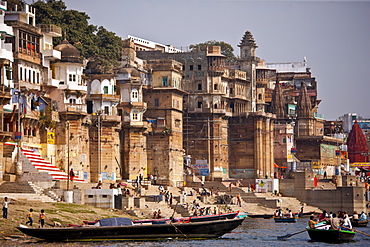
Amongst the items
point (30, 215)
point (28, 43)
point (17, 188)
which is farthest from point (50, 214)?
point (28, 43)

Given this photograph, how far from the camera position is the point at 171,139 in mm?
106375

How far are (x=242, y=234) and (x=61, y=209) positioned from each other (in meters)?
Answer: 13.8

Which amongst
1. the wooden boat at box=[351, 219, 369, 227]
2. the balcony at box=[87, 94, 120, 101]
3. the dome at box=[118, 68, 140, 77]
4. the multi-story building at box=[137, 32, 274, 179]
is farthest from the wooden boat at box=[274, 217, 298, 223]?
the multi-story building at box=[137, 32, 274, 179]

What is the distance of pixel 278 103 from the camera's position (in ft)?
446

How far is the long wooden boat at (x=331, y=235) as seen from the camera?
209ft

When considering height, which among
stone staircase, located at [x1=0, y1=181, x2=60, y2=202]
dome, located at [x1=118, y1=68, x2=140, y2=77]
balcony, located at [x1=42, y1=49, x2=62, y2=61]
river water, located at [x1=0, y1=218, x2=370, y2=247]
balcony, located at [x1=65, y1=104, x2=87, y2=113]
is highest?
balcony, located at [x1=42, y1=49, x2=62, y2=61]

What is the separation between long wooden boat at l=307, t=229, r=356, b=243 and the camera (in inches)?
2505

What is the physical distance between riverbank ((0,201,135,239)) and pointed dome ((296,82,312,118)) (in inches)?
2746

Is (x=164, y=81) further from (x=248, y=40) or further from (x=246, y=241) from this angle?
(x=246, y=241)

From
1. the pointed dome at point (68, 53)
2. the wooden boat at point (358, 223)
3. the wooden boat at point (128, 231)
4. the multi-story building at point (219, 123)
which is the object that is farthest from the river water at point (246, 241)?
the multi-story building at point (219, 123)

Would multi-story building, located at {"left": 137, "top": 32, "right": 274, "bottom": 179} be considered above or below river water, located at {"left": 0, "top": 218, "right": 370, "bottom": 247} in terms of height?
above

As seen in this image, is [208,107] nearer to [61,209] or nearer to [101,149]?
[101,149]

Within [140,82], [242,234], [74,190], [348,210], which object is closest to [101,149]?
[140,82]

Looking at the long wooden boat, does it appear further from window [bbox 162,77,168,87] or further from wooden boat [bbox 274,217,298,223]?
window [bbox 162,77,168,87]
